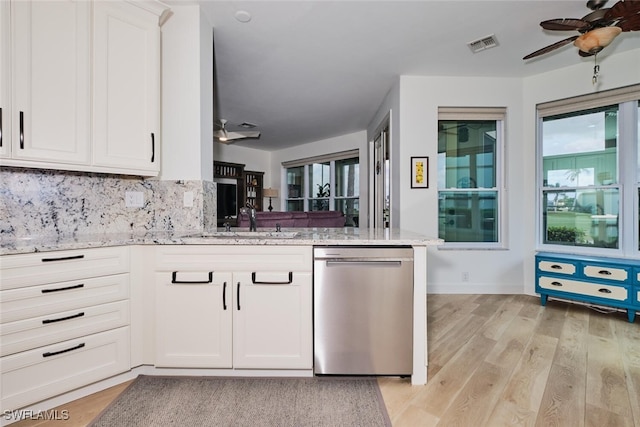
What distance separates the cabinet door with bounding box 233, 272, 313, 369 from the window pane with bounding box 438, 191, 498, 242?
2.73 meters

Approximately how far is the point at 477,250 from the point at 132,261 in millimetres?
3673

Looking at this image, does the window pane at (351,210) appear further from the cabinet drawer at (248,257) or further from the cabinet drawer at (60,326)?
the cabinet drawer at (60,326)

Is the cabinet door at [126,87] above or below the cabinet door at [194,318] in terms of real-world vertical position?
above

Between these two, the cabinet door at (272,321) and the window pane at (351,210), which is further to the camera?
the window pane at (351,210)

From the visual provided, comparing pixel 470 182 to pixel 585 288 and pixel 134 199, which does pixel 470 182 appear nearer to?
pixel 585 288

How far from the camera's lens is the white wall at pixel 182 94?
2268mm

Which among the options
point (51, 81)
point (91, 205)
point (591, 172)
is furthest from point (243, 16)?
point (591, 172)

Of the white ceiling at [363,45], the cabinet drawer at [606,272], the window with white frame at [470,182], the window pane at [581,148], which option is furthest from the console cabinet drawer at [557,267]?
the white ceiling at [363,45]

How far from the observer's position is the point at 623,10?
1924mm

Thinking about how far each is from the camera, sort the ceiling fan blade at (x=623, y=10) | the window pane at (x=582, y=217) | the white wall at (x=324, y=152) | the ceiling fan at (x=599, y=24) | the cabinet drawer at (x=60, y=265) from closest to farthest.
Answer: the cabinet drawer at (x=60, y=265)
the ceiling fan blade at (x=623, y=10)
the ceiling fan at (x=599, y=24)
the window pane at (x=582, y=217)
the white wall at (x=324, y=152)

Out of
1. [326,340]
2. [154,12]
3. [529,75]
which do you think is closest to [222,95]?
[154,12]

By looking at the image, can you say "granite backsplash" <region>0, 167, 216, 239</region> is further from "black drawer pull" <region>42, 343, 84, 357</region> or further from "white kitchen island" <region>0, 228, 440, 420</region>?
"black drawer pull" <region>42, 343, 84, 357</region>

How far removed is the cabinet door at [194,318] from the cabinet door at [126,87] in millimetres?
886

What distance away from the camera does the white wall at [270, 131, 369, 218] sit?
5.94 metres
